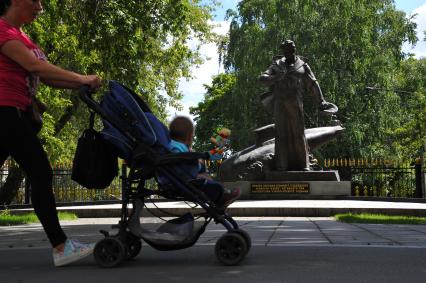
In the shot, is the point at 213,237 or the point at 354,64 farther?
A: the point at 354,64

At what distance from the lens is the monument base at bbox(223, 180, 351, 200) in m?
16.6

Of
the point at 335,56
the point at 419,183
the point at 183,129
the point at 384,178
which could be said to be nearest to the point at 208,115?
the point at 335,56

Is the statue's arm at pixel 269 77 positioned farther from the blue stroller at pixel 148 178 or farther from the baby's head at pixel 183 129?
the blue stroller at pixel 148 178

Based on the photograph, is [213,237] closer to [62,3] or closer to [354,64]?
[62,3]

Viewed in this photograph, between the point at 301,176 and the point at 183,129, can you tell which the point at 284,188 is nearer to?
the point at 301,176

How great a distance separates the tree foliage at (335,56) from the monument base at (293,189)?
50.6 ft

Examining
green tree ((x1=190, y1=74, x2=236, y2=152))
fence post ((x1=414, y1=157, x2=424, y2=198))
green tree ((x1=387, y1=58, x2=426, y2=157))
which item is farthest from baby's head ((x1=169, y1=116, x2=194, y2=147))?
green tree ((x1=190, y1=74, x2=236, y2=152))

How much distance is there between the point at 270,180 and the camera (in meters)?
17.0

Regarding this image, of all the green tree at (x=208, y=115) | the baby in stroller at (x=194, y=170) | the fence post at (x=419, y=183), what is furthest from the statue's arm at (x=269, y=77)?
the green tree at (x=208, y=115)

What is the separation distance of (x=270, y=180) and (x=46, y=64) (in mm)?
13154

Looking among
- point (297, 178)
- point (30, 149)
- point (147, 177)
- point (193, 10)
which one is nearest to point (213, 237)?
point (147, 177)

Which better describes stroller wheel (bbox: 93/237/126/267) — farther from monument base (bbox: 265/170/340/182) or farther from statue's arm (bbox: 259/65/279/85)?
monument base (bbox: 265/170/340/182)

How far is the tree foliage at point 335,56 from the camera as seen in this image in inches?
1270

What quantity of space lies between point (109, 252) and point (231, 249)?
90 centimetres
